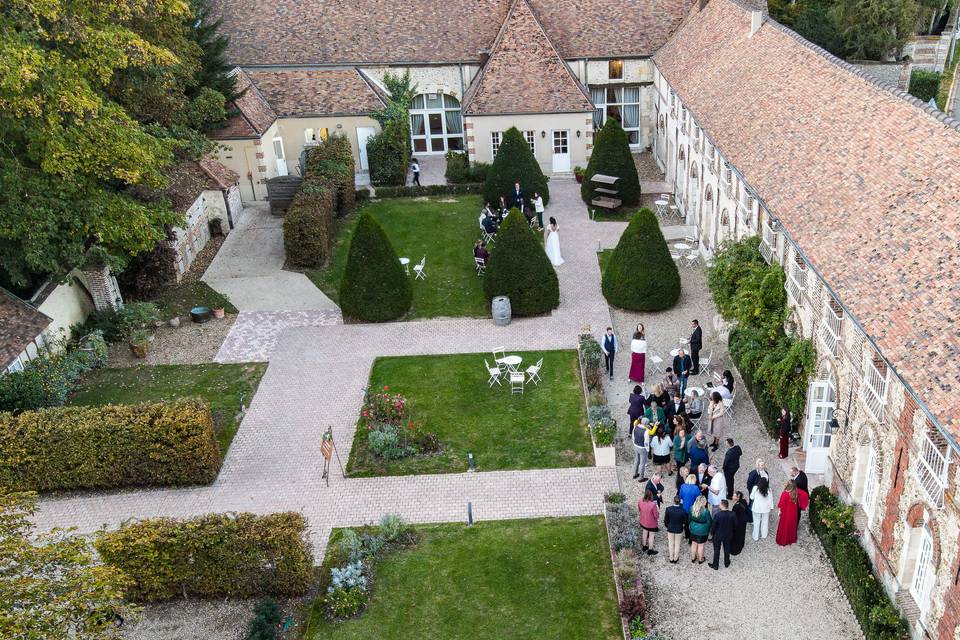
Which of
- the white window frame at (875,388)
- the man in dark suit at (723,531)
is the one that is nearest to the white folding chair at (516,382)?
the man in dark suit at (723,531)

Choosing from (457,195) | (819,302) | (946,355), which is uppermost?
(946,355)

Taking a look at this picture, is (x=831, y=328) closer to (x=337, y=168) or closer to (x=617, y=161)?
(x=617, y=161)

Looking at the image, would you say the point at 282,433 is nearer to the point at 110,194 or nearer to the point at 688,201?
the point at 110,194

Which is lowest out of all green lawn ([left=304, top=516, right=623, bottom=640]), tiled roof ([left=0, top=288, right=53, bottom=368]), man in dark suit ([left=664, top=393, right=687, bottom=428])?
green lawn ([left=304, top=516, right=623, bottom=640])

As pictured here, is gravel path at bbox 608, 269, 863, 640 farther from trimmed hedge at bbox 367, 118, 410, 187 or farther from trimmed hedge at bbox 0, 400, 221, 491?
trimmed hedge at bbox 367, 118, 410, 187

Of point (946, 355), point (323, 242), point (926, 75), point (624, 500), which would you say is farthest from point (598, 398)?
point (926, 75)

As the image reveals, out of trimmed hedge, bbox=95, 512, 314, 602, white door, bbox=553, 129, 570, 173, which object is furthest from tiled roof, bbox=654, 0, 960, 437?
trimmed hedge, bbox=95, 512, 314, 602
